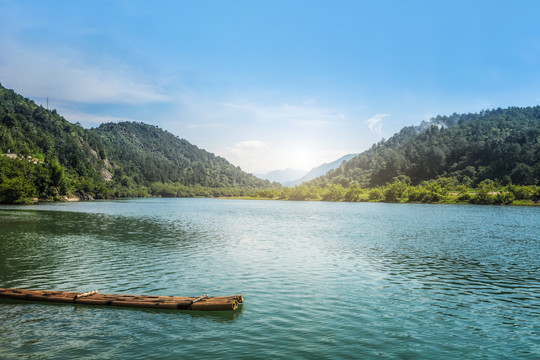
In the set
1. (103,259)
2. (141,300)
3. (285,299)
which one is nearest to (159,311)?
(141,300)

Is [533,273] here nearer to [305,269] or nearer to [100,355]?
[305,269]

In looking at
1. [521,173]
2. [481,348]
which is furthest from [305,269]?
[521,173]

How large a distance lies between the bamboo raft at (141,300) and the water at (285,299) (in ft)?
1.35

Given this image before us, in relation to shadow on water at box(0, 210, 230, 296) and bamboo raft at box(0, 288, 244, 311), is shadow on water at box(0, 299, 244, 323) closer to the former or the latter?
bamboo raft at box(0, 288, 244, 311)

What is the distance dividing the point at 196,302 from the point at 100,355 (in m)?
6.01

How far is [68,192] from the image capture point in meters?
186

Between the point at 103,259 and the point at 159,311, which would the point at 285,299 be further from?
the point at 103,259

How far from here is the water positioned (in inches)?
611

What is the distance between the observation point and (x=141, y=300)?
66.0 feet

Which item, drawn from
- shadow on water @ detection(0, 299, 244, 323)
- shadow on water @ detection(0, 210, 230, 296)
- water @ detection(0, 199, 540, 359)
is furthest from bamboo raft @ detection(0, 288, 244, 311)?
shadow on water @ detection(0, 210, 230, 296)

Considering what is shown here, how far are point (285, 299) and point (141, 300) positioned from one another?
8.68 m

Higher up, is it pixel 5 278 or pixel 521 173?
pixel 521 173

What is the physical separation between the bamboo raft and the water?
0.41m

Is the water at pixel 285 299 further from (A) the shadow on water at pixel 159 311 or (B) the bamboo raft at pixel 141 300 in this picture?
(B) the bamboo raft at pixel 141 300
